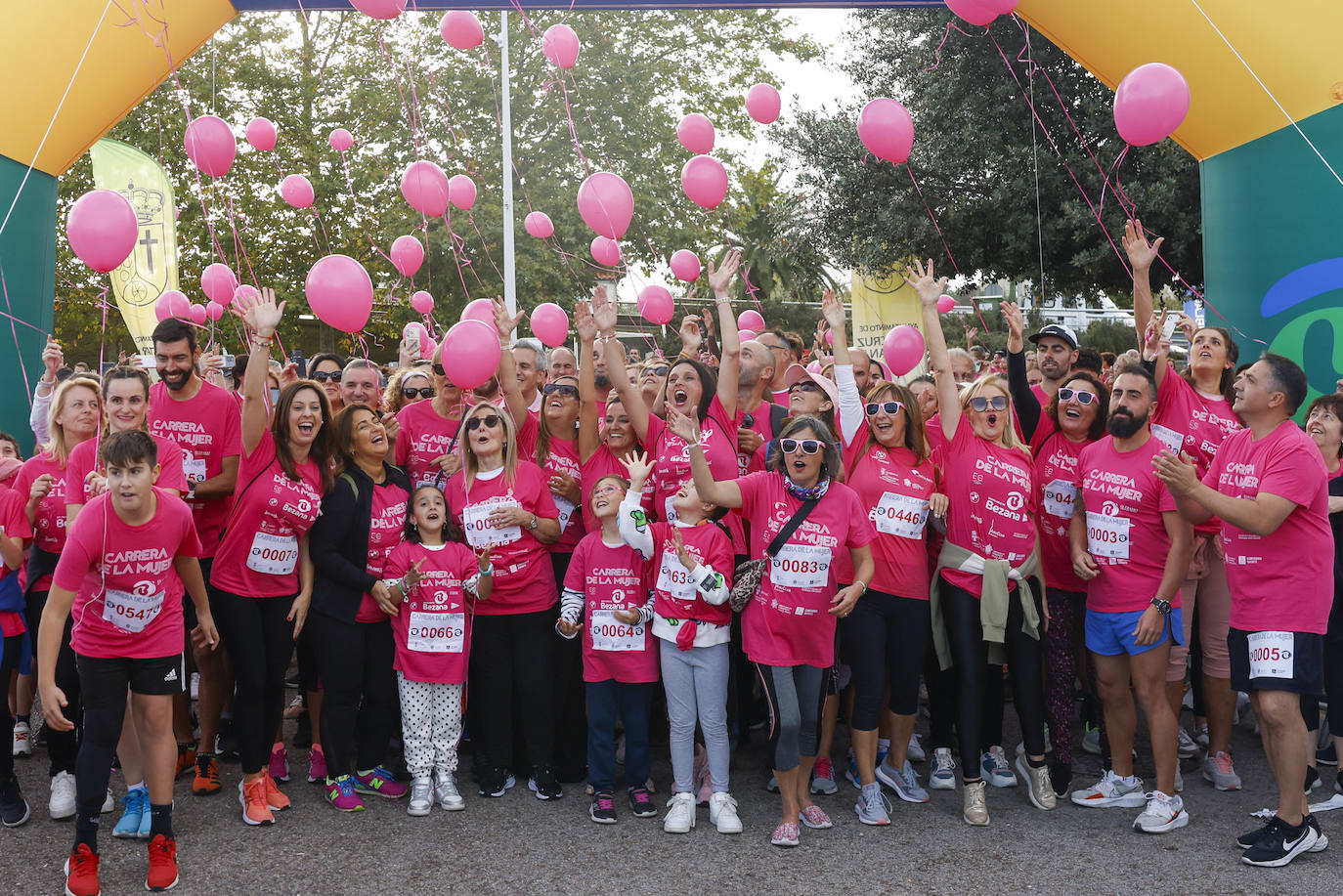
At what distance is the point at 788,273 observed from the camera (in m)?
35.0

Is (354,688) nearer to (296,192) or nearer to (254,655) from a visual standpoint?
(254,655)

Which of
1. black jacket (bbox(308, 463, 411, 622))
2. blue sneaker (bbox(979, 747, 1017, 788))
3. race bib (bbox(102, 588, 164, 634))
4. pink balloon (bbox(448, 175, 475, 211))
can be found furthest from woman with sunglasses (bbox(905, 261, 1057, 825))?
pink balloon (bbox(448, 175, 475, 211))

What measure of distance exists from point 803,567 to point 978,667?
3.25 feet

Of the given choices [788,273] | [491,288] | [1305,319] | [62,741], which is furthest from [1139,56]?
[788,273]

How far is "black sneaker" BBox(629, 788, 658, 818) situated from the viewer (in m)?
4.75

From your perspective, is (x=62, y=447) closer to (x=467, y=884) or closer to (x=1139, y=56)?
(x=467, y=884)

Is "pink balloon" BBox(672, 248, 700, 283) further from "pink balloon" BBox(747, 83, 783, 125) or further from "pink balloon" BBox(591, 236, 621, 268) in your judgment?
"pink balloon" BBox(747, 83, 783, 125)

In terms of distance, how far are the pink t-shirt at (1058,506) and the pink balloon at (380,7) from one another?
4629 millimetres

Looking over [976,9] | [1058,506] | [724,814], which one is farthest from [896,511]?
[976,9]

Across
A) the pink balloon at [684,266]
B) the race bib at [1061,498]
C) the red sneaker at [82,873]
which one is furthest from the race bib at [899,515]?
the pink balloon at [684,266]

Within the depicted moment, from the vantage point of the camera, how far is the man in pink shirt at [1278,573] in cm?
418

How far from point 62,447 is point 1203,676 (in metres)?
5.46

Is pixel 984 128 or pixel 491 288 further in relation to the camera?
pixel 491 288

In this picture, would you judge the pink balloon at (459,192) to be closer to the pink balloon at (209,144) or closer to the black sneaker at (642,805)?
the pink balloon at (209,144)
